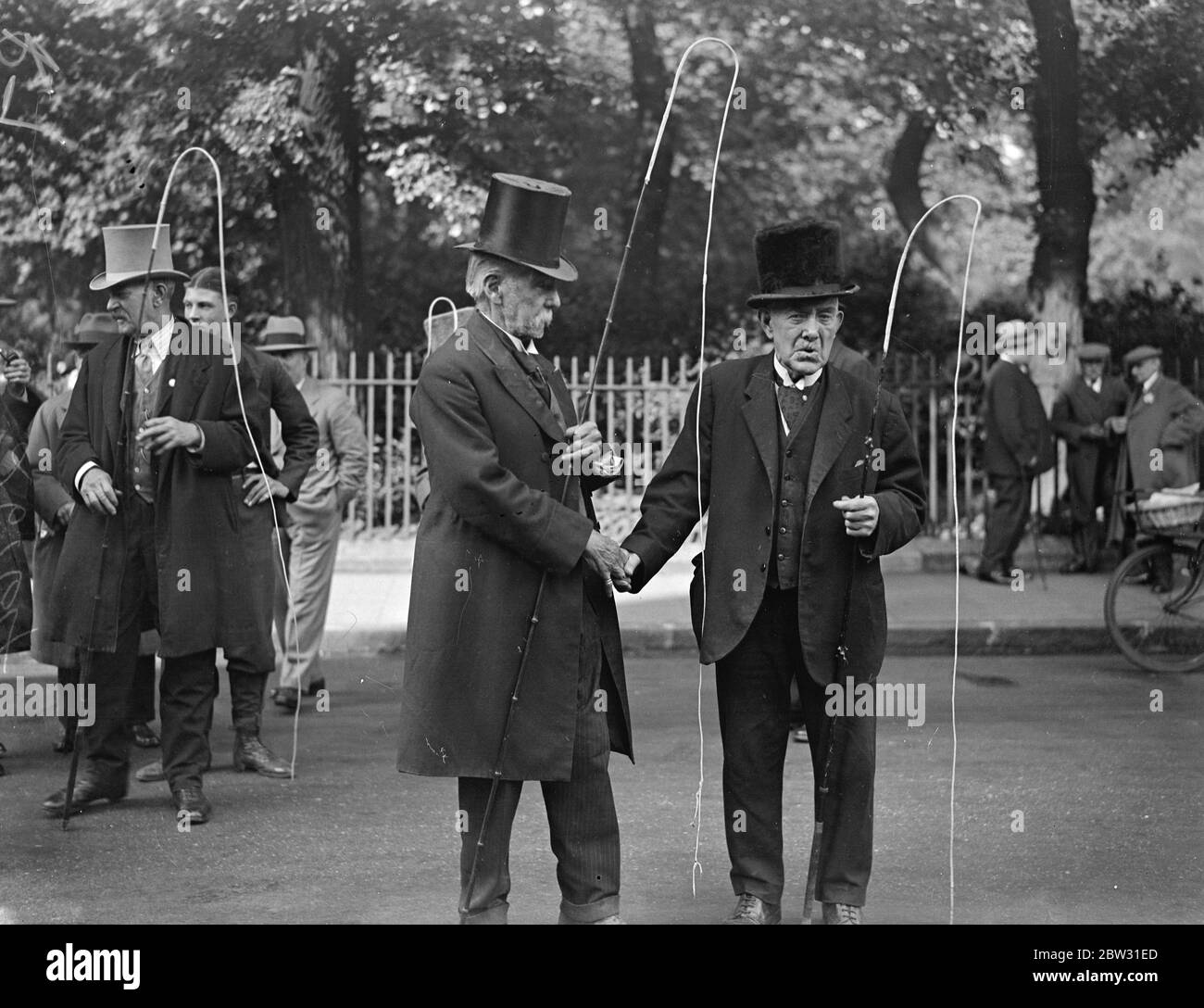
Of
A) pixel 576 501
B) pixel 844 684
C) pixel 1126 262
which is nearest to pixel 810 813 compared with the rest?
pixel 844 684

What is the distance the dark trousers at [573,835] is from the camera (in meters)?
4.45

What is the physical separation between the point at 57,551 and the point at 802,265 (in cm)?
418

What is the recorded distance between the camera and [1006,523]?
42.9 ft

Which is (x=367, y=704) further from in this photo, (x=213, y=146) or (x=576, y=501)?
(x=213, y=146)

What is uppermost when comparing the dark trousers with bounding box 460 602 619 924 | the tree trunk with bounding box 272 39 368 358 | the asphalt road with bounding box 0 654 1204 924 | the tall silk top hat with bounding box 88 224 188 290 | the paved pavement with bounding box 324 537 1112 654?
the tree trunk with bounding box 272 39 368 358

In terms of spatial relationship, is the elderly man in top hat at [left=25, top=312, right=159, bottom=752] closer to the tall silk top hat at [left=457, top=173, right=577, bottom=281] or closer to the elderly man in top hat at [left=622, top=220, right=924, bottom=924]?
the tall silk top hat at [left=457, top=173, right=577, bottom=281]

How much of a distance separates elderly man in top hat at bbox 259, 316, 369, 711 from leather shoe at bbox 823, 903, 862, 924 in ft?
14.3

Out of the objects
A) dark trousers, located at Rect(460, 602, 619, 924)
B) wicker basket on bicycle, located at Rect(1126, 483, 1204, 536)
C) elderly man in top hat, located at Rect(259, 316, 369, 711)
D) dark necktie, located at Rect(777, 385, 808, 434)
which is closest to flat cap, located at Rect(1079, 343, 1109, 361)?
wicker basket on bicycle, located at Rect(1126, 483, 1204, 536)

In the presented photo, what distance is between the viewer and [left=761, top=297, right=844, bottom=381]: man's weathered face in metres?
4.83

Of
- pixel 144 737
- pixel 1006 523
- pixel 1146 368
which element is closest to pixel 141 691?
pixel 144 737

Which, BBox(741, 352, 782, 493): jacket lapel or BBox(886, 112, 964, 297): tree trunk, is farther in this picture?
BBox(886, 112, 964, 297): tree trunk

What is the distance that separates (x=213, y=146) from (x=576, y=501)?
11.6 meters

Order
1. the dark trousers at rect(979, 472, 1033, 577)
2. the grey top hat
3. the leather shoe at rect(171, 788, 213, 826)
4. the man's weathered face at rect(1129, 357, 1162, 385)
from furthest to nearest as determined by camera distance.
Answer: the dark trousers at rect(979, 472, 1033, 577), the man's weathered face at rect(1129, 357, 1162, 385), the grey top hat, the leather shoe at rect(171, 788, 213, 826)

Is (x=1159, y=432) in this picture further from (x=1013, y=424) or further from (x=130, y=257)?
(x=130, y=257)
